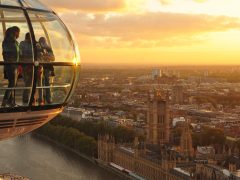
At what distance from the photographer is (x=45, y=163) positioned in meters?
21.2

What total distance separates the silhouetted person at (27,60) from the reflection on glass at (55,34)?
60mm

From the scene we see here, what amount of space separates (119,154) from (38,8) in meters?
20.2

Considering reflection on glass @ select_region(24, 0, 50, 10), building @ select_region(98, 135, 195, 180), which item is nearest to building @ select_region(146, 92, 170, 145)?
building @ select_region(98, 135, 195, 180)

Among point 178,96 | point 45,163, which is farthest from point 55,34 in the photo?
point 178,96

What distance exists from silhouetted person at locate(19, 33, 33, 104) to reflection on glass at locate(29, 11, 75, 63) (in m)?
0.06

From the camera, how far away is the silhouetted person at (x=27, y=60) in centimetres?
269

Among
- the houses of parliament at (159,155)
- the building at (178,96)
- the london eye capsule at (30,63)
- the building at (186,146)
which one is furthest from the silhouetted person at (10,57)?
the building at (178,96)

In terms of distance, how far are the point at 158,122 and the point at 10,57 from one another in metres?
23.3

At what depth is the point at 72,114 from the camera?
39125mm

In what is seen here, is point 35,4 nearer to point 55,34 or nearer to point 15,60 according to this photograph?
point 55,34

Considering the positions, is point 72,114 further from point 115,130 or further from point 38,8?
point 38,8

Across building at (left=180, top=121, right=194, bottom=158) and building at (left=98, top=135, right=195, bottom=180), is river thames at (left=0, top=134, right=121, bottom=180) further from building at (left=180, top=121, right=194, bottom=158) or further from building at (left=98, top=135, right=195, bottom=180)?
building at (left=180, top=121, right=194, bottom=158)

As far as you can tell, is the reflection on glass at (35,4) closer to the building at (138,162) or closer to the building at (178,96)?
the building at (138,162)

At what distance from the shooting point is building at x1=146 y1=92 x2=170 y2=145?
25.5 metres
